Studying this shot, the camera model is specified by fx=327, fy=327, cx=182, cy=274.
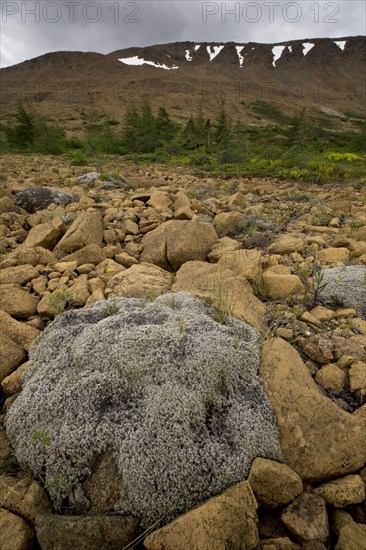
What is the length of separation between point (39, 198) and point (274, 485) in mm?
6152

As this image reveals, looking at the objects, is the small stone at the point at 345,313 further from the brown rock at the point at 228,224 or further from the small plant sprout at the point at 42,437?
the small plant sprout at the point at 42,437

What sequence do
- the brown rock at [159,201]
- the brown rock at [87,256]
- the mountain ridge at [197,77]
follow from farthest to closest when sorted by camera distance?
the mountain ridge at [197,77], the brown rock at [159,201], the brown rock at [87,256]

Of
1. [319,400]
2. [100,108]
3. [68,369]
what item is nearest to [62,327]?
[68,369]

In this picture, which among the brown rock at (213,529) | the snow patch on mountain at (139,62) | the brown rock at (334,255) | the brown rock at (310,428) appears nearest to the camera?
the brown rock at (213,529)

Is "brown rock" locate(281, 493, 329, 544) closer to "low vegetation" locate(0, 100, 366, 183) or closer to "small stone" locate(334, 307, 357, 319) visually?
"small stone" locate(334, 307, 357, 319)

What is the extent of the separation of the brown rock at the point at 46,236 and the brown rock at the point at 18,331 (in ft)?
5.72

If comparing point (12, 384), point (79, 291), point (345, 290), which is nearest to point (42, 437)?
point (12, 384)

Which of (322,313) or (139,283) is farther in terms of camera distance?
(139,283)

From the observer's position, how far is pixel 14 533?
69.7 inches

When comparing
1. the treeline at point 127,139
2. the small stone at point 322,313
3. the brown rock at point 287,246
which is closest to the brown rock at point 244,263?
the brown rock at point 287,246

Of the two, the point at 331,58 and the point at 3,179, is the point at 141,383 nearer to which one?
the point at 3,179

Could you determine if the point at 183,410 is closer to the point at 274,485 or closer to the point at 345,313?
the point at 274,485

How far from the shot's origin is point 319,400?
7.32ft

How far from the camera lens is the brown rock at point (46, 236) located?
4688 millimetres
